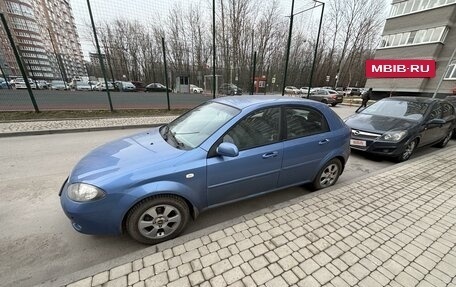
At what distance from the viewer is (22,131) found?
6621 millimetres

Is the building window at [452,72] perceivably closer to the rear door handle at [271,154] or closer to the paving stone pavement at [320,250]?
the paving stone pavement at [320,250]

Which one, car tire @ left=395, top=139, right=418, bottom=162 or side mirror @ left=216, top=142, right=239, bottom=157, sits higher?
side mirror @ left=216, top=142, right=239, bottom=157

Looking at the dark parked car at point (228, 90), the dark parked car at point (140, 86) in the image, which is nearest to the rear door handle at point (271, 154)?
the dark parked car at point (228, 90)

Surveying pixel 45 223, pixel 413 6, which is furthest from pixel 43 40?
pixel 413 6

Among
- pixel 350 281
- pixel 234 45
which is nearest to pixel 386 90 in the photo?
pixel 234 45

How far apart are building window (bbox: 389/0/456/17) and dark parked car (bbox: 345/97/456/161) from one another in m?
23.9

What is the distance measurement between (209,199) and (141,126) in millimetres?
6782

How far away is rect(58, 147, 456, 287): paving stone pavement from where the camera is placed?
1818 mm

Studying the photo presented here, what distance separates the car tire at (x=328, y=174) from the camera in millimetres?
3344

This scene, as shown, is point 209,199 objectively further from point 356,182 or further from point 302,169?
point 356,182

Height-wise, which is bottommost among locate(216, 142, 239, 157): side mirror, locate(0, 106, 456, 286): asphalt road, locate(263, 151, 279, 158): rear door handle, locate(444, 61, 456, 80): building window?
locate(0, 106, 456, 286): asphalt road

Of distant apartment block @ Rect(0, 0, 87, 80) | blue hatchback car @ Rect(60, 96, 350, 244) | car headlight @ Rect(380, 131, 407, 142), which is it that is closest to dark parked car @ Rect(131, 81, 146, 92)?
distant apartment block @ Rect(0, 0, 87, 80)

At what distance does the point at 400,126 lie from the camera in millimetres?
4855

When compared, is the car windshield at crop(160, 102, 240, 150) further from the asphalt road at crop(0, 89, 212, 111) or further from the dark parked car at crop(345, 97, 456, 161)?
the asphalt road at crop(0, 89, 212, 111)
